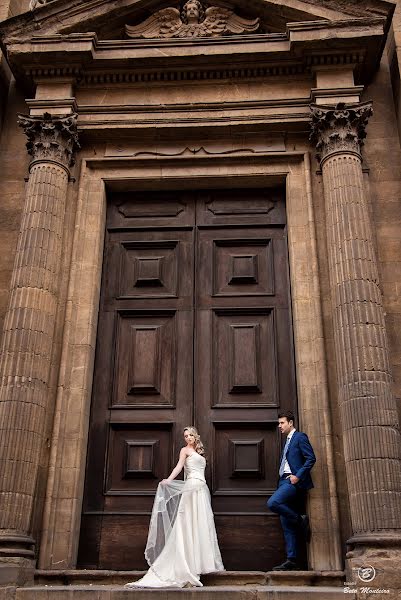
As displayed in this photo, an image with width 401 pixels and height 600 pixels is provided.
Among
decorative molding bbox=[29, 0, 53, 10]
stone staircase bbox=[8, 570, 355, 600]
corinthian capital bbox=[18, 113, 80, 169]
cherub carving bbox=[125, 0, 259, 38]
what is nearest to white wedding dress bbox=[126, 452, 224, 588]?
stone staircase bbox=[8, 570, 355, 600]

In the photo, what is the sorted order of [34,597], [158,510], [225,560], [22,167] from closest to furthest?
[34,597] → [158,510] → [225,560] → [22,167]

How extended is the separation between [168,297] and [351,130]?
3519mm

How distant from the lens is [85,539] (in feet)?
26.7

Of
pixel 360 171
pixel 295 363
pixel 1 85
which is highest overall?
pixel 1 85

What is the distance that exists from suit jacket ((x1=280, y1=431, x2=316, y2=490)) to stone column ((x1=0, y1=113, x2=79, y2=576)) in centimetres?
306

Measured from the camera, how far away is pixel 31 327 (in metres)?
8.30

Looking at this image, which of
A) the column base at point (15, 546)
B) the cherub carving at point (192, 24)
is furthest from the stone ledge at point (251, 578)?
the cherub carving at point (192, 24)

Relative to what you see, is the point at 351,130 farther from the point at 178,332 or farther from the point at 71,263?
the point at 71,263

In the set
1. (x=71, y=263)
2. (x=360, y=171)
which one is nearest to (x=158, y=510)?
(x=71, y=263)

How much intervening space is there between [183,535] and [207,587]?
65 centimetres

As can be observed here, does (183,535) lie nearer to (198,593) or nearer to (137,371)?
(198,593)

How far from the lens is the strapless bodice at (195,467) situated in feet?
24.7

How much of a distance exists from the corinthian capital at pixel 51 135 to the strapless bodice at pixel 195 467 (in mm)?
4622

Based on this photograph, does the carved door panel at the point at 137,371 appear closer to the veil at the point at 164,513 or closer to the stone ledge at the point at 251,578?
the stone ledge at the point at 251,578
